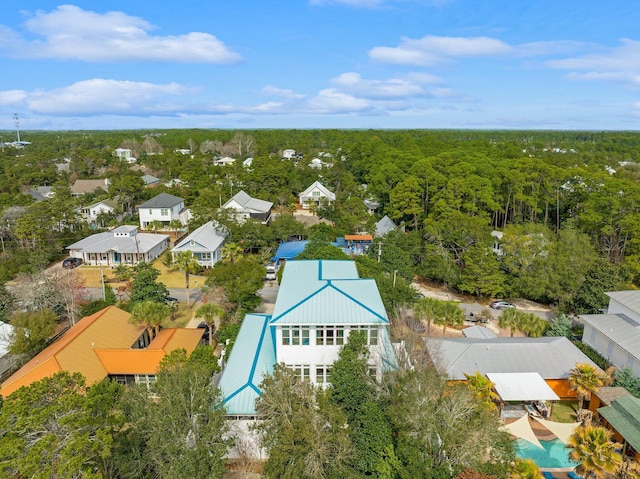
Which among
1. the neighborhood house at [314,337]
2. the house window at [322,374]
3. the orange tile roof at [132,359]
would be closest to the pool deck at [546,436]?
the neighborhood house at [314,337]

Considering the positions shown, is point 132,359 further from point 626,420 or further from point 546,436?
point 626,420

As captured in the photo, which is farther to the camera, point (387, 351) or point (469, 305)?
point (469, 305)

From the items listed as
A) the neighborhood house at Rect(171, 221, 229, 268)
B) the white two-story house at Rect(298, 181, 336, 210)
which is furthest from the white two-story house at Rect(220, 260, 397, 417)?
the white two-story house at Rect(298, 181, 336, 210)

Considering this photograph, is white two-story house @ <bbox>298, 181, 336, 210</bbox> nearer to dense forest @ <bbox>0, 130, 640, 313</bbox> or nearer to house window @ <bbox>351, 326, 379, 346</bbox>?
dense forest @ <bbox>0, 130, 640, 313</bbox>

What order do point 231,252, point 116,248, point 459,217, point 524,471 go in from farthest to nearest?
point 116,248, point 459,217, point 231,252, point 524,471

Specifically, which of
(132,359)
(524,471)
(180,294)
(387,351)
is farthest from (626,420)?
(180,294)
